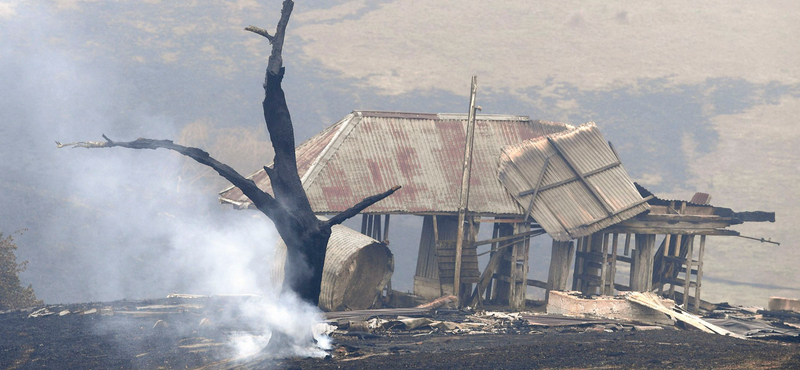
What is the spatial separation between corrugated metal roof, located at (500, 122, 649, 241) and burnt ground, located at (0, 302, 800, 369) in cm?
633

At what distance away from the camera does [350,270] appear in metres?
22.4

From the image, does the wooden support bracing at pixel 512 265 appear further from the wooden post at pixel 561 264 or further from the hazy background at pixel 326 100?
the hazy background at pixel 326 100

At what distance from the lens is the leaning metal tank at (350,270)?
22031mm

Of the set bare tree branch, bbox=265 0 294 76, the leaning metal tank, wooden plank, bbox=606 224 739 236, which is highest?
bare tree branch, bbox=265 0 294 76

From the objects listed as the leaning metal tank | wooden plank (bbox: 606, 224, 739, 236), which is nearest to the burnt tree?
the leaning metal tank

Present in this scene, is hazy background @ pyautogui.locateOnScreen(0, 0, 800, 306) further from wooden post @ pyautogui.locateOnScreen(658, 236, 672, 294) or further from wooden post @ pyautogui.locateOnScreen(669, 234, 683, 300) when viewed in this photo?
wooden post @ pyautogui.locateOnScreen(669, 234, 683, 300)

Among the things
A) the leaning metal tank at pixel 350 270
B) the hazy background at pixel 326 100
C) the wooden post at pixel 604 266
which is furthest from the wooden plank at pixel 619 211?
the hazy background at pixel 326 100

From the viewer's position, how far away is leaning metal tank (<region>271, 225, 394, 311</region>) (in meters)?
22.0

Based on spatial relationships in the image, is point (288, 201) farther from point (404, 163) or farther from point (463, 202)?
point (404, 163)

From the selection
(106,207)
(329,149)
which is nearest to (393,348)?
(329,149)

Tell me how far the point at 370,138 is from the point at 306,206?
1313 cm

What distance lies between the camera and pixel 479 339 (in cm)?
1764

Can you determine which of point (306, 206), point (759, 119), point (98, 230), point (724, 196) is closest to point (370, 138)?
point (306, 206)

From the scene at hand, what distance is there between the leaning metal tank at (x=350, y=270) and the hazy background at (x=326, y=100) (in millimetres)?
6122
